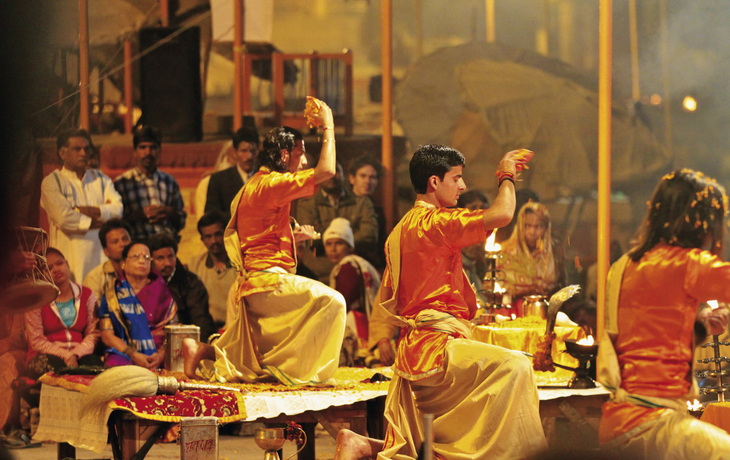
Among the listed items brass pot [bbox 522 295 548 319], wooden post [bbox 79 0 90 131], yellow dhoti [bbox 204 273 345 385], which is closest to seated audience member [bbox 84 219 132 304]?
wooden post [bbox 79 0 90 131]

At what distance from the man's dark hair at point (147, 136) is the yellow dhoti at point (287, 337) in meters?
3.25

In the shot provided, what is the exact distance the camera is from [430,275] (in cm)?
413

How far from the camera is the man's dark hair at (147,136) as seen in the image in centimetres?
825

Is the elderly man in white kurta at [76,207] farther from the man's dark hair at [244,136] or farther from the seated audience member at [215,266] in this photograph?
the man's dark hair at [244,136]

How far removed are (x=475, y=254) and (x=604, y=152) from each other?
1.54m

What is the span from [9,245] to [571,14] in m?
6.41

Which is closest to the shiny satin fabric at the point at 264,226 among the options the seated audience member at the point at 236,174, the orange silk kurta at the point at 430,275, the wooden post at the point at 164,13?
the orange silk kurta at the point at 430,275

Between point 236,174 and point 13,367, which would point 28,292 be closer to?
point 13,367

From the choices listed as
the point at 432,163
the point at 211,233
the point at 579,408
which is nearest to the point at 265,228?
the point at 432,163

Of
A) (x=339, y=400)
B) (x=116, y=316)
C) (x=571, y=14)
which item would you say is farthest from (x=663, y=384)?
(x=571, y=14)

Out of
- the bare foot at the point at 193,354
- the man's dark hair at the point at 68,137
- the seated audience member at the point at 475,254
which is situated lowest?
the bare foot at the point at 193,354

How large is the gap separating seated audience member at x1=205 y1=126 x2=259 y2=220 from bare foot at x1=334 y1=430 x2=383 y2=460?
435 centimetres

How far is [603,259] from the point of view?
809 cm

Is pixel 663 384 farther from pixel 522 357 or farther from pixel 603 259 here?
pixel 603 259
